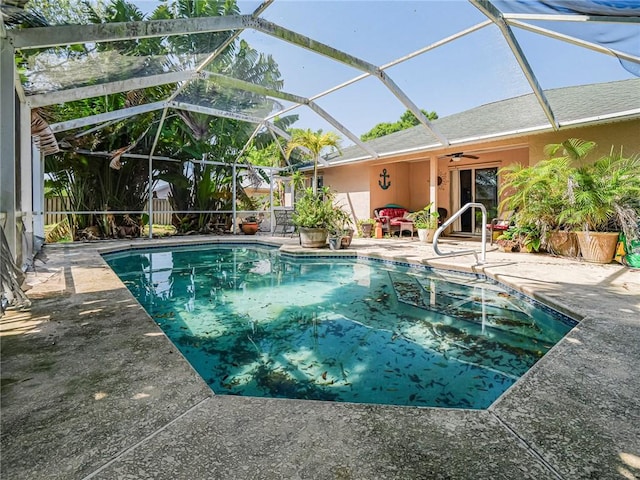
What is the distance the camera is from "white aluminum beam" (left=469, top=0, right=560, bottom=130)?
17.8 feet

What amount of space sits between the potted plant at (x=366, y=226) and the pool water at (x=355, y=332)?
5.42 metres

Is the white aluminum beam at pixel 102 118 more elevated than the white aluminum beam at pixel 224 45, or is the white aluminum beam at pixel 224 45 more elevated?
the white aluminum beam at pixel 224 45

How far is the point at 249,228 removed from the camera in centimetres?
1398

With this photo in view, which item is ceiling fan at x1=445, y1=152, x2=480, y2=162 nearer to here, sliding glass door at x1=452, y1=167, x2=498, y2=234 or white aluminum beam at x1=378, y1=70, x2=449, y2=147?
sliding glass door at x1=452, y1=167, x2=498, y2=234

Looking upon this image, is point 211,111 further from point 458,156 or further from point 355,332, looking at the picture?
point 355,332

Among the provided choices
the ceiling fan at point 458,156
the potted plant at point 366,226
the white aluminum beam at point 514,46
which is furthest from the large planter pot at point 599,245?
the potted plant at point 366,226

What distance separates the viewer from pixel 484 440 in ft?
5.36

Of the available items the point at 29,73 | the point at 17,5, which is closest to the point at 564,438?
the point at 17,5

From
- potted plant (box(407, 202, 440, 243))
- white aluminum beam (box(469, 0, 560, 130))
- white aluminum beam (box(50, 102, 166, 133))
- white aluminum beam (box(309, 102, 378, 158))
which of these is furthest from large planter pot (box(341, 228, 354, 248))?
white aluminum beam (box(50, 102, 166, 133))

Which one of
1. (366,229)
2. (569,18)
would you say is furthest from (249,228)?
(569,18)

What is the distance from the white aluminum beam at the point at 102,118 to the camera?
8773 mm

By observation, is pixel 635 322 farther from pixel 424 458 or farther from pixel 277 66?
pixel 277 66

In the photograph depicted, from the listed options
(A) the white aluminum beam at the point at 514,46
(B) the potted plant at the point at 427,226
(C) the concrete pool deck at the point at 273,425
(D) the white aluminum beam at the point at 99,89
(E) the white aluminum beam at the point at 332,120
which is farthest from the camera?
(B) the potted plant at the point at 427,226

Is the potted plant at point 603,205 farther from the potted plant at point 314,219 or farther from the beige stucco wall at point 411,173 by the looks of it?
the potted plant at point 314,219
